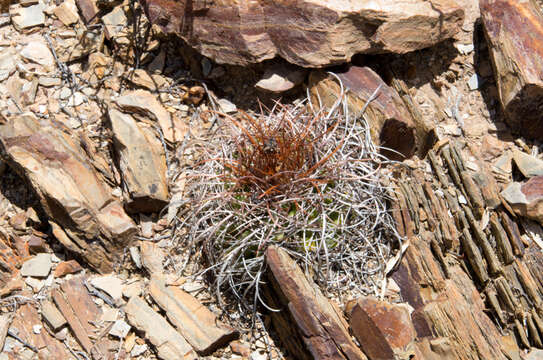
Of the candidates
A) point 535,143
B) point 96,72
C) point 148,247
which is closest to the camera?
point 148,247

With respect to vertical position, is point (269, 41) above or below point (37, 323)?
above

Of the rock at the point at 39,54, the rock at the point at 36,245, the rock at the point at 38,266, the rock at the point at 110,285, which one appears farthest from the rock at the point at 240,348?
the rock at the point at 39,54

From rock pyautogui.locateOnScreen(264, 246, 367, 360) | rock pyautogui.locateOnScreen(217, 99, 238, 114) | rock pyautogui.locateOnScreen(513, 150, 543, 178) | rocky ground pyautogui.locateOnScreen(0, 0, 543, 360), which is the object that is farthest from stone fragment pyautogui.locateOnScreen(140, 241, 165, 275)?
rock pyautogui.locateOnScreen(513, 150, 543, 178)

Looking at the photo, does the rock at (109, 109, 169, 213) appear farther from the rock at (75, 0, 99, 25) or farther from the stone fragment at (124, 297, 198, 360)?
the rock at (75, 0, 99, 25)

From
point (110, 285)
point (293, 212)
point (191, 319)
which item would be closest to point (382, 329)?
point (293, 212)

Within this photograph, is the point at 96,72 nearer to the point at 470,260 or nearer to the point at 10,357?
the point at 10,357

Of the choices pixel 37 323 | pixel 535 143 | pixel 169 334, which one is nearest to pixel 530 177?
pixel 535 143
